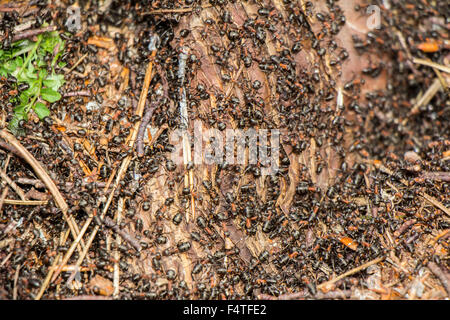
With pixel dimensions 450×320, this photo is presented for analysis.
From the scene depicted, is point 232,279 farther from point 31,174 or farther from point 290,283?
point 31,174

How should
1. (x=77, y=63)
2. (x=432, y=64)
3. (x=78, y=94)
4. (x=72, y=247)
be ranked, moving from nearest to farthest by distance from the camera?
(x=72, y=247) < (x=78, y=94) < (x=77, y=63) < (x=432, y=64)

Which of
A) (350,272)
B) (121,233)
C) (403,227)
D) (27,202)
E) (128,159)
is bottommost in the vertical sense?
(350,272)

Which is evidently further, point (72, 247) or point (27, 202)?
point (27, 202)

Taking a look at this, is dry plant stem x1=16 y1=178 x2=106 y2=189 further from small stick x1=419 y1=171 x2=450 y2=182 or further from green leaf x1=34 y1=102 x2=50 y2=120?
small stick x1=419 y1=171 x2=450 y2=182

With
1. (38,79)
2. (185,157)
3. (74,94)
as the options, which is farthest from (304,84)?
(38,79)

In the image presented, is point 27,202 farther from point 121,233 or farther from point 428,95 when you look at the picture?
point 428,95

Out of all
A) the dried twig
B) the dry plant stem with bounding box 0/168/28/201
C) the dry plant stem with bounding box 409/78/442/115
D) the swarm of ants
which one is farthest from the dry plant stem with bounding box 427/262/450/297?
the dry plant stem with bounding box 0/168/28/201

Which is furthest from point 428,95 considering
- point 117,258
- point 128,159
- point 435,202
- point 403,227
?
point 117,258
